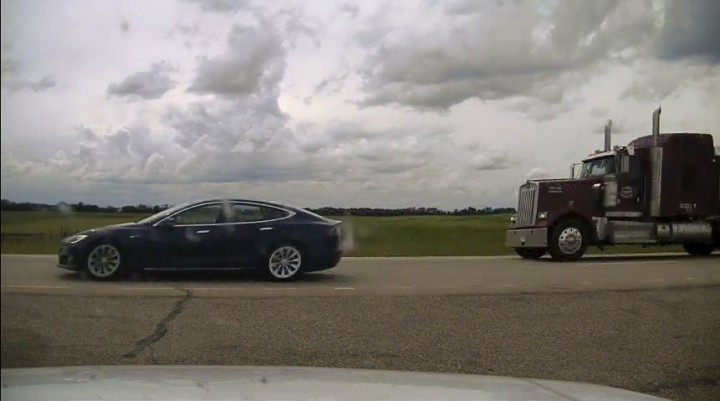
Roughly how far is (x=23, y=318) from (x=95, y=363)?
40 centimetres

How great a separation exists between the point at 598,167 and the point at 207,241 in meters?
2.72

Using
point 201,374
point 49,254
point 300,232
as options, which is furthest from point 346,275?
point 49,254

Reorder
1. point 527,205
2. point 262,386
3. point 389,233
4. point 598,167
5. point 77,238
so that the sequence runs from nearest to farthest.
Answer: point 262,386
point 77,238
point 389,233
point 598,167
point 527,205

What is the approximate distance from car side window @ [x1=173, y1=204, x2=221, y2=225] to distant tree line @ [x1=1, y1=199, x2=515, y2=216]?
10 cm

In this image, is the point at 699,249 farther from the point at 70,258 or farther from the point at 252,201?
the point at 70,258

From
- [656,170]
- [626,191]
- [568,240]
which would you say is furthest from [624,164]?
[568,240]

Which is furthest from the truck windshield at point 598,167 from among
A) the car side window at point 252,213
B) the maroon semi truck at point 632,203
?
the car side window at point 252,213

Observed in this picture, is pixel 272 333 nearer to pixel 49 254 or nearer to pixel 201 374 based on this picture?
pixel 201 374

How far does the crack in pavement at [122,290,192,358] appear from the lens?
3.95 meters

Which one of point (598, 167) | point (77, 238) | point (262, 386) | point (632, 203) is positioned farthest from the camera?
point (632, 203)

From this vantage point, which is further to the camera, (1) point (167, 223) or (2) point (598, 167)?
(2) point (598, 167)

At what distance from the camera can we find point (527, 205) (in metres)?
5.47

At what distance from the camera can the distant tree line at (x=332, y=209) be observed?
11.8 ft

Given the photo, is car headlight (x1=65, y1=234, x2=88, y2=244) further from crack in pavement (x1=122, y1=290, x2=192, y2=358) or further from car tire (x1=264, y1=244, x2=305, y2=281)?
car tire (x1=264, y1=244, x2=305, y2=281)
